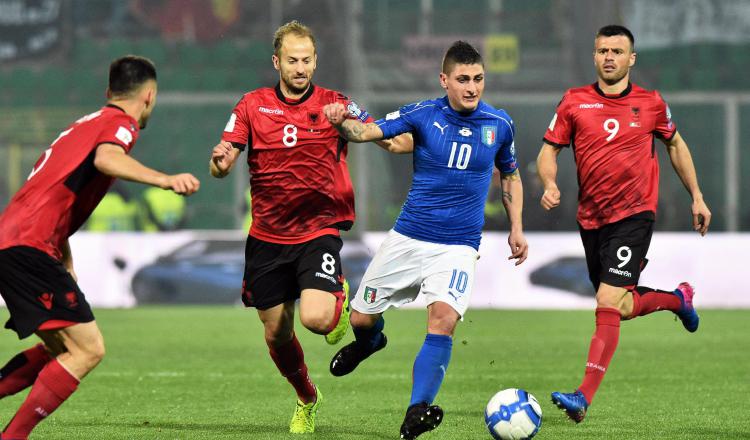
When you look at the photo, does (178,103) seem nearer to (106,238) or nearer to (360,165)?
(360,165)

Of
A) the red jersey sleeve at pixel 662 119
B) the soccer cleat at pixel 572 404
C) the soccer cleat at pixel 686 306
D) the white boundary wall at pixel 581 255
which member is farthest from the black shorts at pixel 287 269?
the white boundary wall at pixel 581 255

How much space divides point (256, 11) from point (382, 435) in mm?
17928

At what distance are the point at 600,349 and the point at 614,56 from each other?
5.28 feet

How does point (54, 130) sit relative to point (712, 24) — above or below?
below

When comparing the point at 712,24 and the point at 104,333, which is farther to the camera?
the point at 712,24

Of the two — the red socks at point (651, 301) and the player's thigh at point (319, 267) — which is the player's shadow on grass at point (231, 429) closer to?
the player's thigh at point (319, 267)

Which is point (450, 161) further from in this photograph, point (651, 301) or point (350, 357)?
point (651, 301)

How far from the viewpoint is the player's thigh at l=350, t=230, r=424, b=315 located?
22.3ft

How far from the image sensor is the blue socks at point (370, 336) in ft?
24.2

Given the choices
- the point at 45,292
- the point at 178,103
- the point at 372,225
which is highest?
the point at 45,292

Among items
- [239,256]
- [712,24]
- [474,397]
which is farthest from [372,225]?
[474,397]

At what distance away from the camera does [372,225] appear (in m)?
20.3

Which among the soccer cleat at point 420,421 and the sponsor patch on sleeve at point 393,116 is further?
the sponsor patch on sleeve at point 393,116

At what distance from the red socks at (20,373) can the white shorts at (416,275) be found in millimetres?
1787
